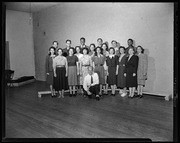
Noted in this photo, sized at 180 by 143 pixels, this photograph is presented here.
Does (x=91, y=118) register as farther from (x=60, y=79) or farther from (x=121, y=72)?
(x=121, y=72)

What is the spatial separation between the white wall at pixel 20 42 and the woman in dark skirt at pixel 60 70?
4081 millimetres

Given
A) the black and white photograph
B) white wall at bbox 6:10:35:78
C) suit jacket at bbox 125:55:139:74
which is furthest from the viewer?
white wall at bbox 6:10:35:78

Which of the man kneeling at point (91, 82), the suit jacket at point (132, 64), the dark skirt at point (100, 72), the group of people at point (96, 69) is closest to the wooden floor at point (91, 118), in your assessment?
the man kneeling at point (91, 82)

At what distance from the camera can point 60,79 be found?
4.50 metres

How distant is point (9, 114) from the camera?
3.37m

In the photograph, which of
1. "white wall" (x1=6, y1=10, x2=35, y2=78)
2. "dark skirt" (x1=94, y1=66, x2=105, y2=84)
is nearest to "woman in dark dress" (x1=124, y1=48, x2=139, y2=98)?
"dark skirt" (x1=94, y1=66, x2=105, y2=84)

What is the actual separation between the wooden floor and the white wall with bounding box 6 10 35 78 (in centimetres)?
400

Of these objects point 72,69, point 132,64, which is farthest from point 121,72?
point 72,69

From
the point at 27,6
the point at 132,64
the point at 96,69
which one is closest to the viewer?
the point at 132,64

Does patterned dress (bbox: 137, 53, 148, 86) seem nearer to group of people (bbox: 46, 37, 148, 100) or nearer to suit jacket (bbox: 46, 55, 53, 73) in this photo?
group of people (bbox: 46, 37, 148, 100)

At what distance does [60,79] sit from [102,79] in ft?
3.49

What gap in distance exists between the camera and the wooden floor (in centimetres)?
248

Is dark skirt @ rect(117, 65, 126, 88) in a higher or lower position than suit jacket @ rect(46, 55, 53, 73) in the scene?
lower

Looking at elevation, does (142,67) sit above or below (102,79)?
above
